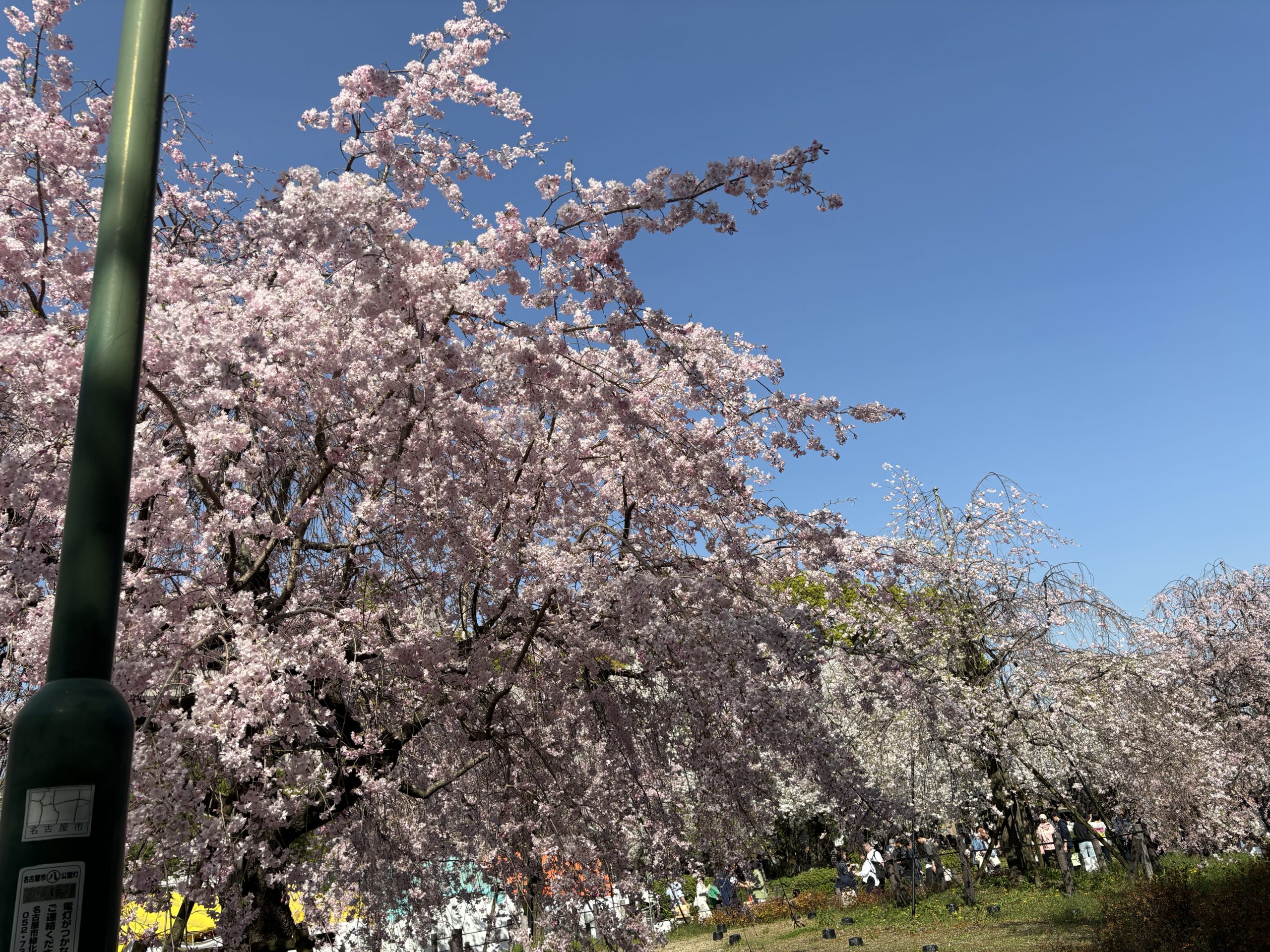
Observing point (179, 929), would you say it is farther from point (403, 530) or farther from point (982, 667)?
point (982, 667)

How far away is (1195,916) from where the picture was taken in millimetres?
9297

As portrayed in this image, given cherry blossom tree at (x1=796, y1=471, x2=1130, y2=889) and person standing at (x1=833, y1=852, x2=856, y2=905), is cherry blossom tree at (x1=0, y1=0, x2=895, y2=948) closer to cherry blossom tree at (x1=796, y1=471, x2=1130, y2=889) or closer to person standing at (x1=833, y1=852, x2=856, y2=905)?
cherry blossom tree at (x1=796, y1=471, x2=1130, y2=889)

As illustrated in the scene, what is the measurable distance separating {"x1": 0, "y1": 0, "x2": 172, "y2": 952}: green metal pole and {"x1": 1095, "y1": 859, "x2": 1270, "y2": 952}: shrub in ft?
34.2

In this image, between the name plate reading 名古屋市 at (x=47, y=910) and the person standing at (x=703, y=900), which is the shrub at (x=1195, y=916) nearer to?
the name plate reading 名古屋市 at (x=47, y=910)

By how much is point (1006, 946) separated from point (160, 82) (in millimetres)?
15018

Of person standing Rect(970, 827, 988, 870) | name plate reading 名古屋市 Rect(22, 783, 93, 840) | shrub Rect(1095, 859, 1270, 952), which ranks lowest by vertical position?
person standing Rect(970, 827, 988, 870)

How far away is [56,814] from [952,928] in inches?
687

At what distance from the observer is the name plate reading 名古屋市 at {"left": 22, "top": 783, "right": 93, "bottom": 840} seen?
2041mm

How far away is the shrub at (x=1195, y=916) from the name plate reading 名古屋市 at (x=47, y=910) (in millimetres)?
10425

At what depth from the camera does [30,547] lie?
5.46 metres

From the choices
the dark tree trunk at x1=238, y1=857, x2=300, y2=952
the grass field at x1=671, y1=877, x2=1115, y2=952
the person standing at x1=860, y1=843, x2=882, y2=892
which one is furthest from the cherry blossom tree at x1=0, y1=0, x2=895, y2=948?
the person standing at x1=860, y1=843, x2=882, y2=892

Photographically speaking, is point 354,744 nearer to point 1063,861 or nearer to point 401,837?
point 401,837

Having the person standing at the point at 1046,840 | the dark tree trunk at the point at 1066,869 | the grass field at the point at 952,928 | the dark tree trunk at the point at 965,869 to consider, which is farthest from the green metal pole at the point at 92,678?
the person standing at the point at 1046,840

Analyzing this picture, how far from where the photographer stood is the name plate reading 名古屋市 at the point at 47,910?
2006 millimetres
